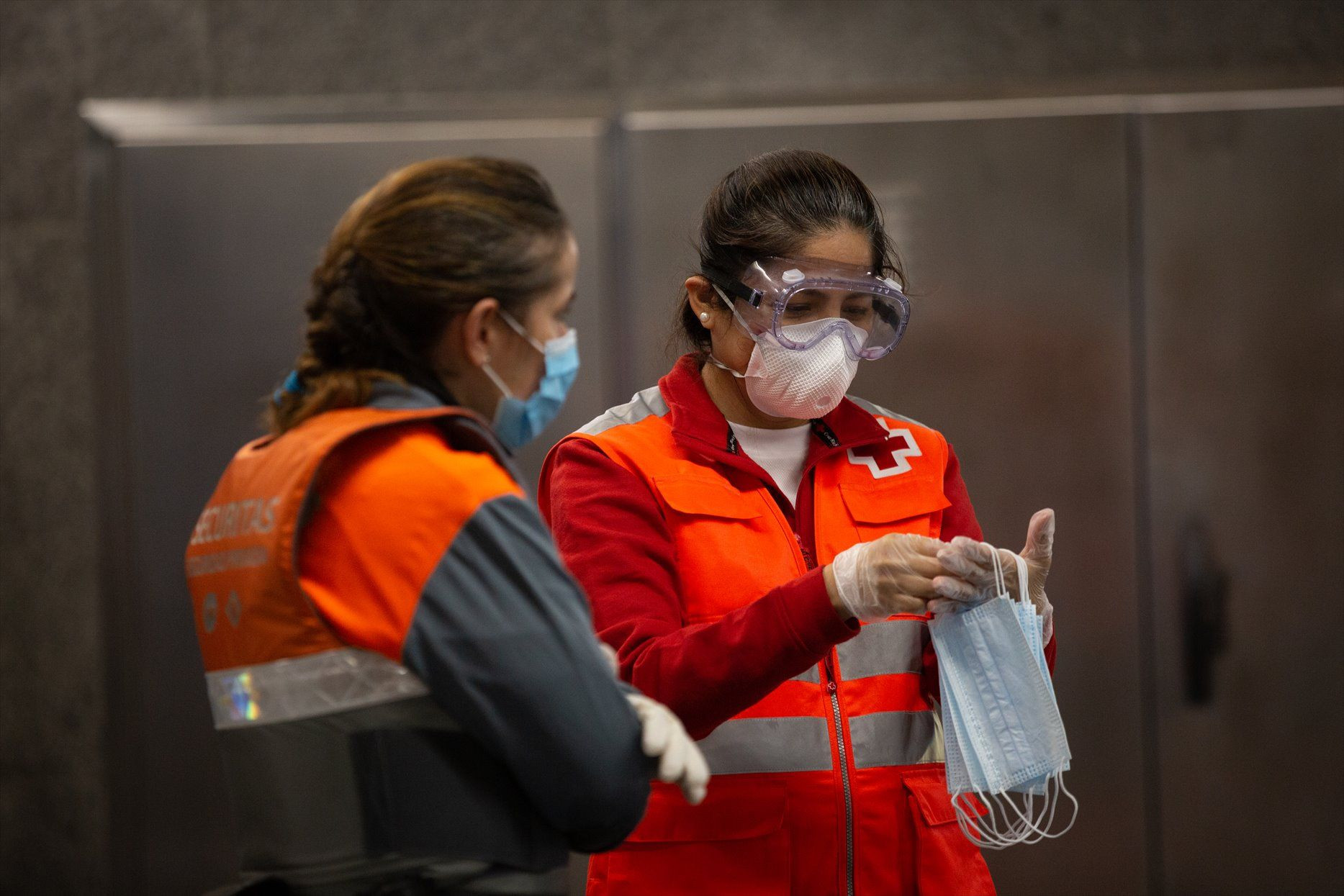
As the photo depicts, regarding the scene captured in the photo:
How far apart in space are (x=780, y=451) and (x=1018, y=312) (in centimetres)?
126

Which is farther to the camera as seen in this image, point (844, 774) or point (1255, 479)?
point (1255, 479)

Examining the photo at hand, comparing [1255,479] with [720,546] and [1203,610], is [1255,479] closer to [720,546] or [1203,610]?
[1203,610]

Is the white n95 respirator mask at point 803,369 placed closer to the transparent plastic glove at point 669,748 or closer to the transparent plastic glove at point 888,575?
the transparent plastic glove at point 888,575

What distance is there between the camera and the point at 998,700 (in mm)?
1361

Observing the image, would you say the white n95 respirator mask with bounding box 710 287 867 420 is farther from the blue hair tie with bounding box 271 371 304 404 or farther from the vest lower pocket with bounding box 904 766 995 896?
the blue hair tie with bounding box 271 371 304 404

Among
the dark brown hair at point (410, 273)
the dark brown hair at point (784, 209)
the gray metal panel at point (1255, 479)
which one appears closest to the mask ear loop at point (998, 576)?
the dark brown hair at point (784, 209)

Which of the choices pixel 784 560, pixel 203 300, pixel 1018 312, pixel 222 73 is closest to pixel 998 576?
pixel 784 560

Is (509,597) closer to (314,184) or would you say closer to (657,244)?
(657,244)

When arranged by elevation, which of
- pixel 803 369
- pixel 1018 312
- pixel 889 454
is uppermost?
pixel 1018 312

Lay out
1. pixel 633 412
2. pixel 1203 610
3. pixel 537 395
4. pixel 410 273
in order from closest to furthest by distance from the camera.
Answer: pixel 410 273
pixel 537 395
pixel 633 412
pixel 1203 610

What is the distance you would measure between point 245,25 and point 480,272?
2.09m

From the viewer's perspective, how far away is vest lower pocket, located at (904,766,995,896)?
1389mm

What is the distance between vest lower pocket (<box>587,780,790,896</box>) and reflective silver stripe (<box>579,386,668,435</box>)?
454mm

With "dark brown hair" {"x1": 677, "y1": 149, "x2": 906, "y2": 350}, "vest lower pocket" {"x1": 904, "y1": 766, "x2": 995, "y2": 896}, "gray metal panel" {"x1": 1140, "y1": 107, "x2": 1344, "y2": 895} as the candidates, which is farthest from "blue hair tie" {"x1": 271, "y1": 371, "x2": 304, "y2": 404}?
"gray metal panel" {"x1": 1140, "y1": 107, "x2": 1344, "y2": 895}
